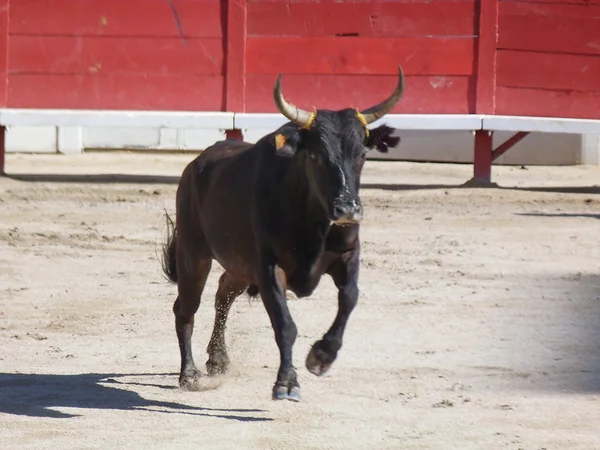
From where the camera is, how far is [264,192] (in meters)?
4.42

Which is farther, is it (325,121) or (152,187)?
(152,187)

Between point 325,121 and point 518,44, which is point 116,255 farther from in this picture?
point 518,44

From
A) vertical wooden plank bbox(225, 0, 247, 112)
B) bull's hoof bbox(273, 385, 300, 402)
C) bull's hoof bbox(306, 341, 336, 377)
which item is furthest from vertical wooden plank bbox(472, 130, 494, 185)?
bull's hoof bbox(273, 385, 300, 402)

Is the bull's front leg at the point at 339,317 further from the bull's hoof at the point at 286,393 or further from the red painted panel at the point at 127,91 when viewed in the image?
the red painted panel at the point at 127,91

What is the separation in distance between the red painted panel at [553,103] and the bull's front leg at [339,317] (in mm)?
5759

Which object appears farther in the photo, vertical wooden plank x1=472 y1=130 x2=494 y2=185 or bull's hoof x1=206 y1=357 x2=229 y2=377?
vertical wooden plank x1=472 y1=130 x2=494 y2=185

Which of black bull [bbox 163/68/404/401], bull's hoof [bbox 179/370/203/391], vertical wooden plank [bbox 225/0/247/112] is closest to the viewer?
black bull [bbox 163/68/404/401]

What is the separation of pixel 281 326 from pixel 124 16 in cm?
606

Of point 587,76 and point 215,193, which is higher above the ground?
point 587,76

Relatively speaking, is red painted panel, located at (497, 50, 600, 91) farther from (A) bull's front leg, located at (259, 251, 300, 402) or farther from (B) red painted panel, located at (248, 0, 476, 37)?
(A) bull's front leg, located at (259, 251, 300, 402)

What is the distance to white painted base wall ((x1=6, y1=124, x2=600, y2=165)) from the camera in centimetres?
1170

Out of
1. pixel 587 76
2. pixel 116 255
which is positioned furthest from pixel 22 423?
pixel 587 76

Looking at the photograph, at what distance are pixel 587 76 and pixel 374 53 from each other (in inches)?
60.4

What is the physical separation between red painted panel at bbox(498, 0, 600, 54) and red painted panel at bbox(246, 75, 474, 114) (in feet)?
1.54
